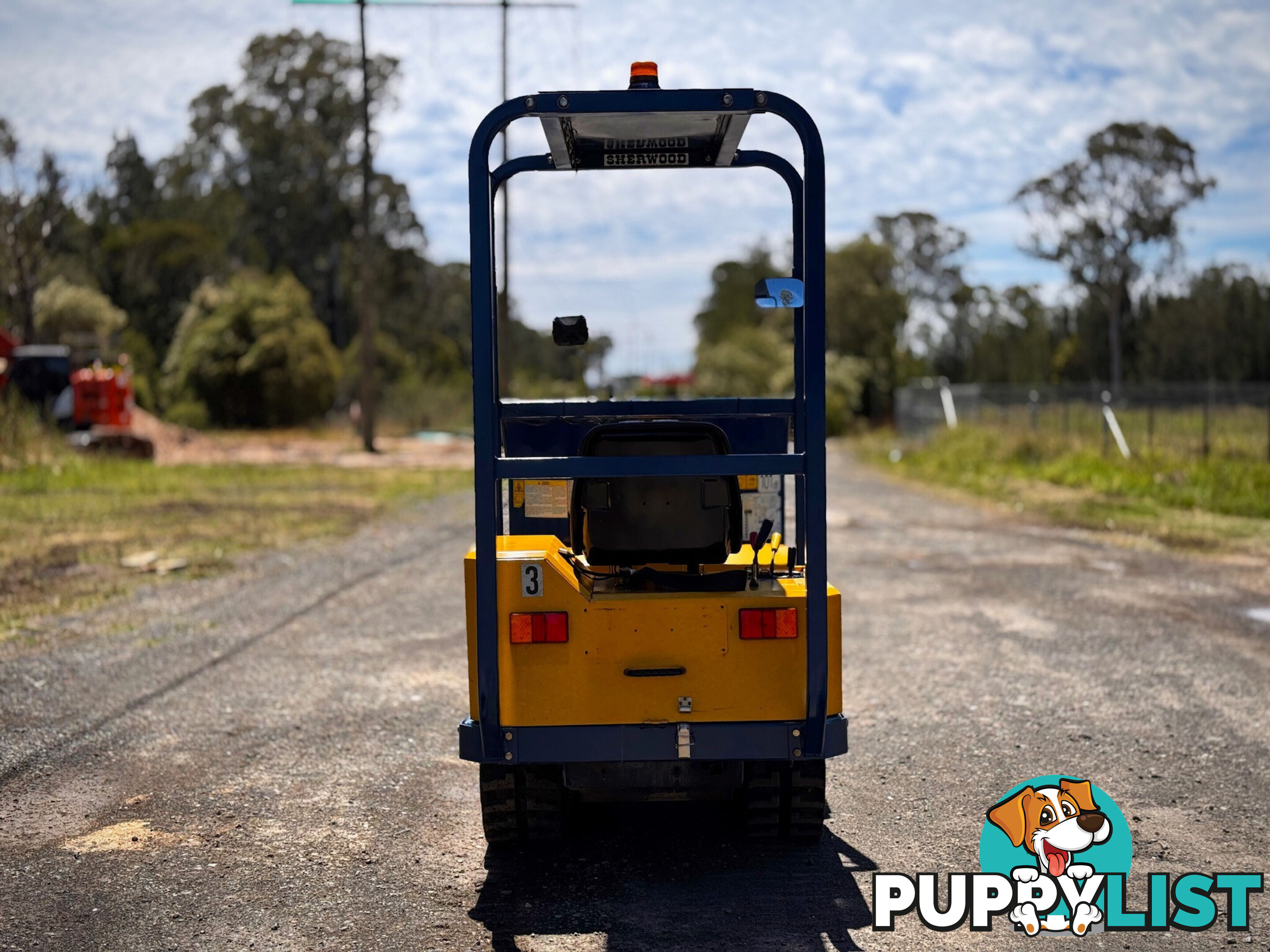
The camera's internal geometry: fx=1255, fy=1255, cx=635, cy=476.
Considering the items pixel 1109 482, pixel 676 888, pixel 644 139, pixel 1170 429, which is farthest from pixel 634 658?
pixel 1170 429

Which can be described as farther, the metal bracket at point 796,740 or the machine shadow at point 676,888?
the metal bracket at point 796,740

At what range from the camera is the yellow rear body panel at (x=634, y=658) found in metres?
4.41

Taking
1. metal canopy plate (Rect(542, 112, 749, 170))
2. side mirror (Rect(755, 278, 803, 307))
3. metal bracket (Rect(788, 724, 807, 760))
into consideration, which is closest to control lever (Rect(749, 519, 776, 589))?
metal bracket (Rect(788, 724, 807, 760))

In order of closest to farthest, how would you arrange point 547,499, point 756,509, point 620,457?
1. point 620,457
2. point 547,499
3. point 756,509

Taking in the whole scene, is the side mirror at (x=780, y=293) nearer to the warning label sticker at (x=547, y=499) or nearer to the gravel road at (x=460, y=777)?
the warning label sticker at (x=547, y=499)

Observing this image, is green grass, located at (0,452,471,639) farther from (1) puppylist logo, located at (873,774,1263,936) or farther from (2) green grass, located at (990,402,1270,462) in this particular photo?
(2) green grass, located at (990,402,1270,462)

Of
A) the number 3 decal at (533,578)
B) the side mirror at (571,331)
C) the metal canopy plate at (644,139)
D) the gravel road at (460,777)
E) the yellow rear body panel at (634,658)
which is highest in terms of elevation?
the metal canopy plate at (644,139)

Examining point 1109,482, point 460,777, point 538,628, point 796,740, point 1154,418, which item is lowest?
point 460,777

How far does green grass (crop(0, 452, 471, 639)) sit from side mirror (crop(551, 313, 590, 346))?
19.2 ft

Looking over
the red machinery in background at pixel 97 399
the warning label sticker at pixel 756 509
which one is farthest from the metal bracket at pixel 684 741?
the red machinery in background at pixel 97 399

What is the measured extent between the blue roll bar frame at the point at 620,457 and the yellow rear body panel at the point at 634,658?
0.06 m

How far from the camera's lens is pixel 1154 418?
22.4 meters

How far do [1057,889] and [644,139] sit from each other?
3245 mm

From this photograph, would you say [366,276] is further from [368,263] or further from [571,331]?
[571,331]
